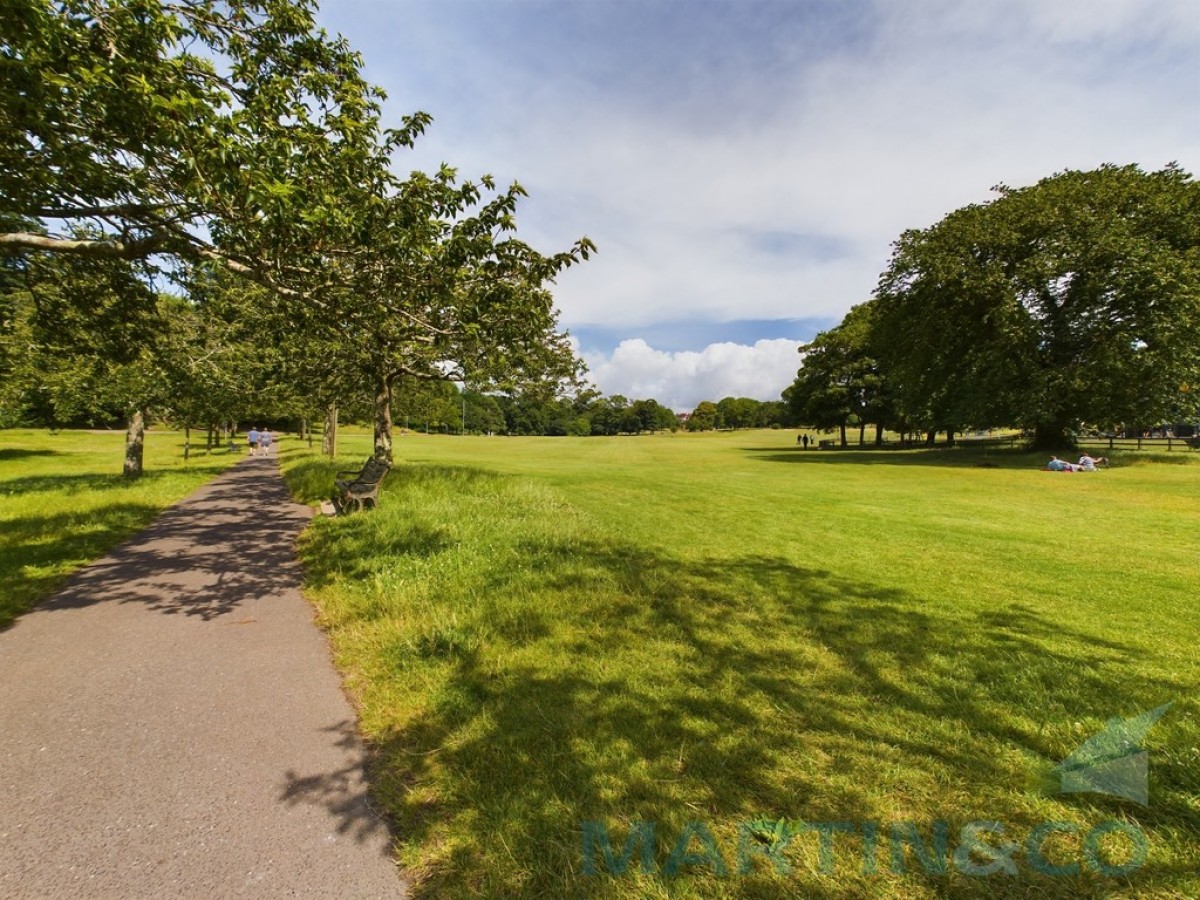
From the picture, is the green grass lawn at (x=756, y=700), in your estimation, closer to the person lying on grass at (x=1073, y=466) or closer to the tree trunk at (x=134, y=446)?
the tree trunk at (x=134, y=446)

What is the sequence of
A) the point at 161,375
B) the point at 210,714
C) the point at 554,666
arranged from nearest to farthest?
1. the point at 210,714
2. the point at 554,666
3. the point at 161,375

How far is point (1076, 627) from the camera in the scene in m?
5.34

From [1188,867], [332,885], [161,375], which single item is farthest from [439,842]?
[161,375]

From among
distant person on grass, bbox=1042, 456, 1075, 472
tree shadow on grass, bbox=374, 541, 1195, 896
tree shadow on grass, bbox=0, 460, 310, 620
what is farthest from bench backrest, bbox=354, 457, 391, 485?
distant person on grass, bbox=1042, 456, 1075, 472

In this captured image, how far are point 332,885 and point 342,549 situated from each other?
623cm

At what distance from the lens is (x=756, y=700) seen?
12.6ft

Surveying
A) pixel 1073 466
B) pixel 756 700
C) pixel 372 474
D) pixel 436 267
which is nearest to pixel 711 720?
pixel 756 700

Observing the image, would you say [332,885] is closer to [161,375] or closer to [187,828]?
[187,828]

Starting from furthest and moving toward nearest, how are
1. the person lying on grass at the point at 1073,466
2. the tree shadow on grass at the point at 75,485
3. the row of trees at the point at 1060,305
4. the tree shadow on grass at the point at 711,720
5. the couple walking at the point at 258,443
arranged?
the couple walking at the point at 258,443
the row of trees at the point at 1060,305
the person lying on grass at the point at 1073,466
the tree shadow on grass at the point at 75,485
the tree shadow on grass at the point at 711,720

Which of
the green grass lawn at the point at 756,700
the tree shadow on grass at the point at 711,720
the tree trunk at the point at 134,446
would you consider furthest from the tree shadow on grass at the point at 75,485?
the tree shadow on grass at the point at 711,720

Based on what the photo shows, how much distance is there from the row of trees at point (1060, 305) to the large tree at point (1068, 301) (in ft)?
0.21

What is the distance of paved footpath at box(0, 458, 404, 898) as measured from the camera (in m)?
2.40

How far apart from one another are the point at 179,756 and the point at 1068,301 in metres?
35.7

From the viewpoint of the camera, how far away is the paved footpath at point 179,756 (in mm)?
2402
